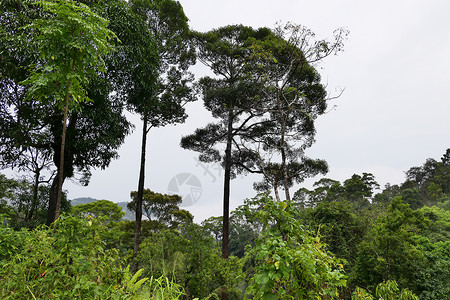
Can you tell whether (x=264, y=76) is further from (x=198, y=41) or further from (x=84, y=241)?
(x=84, y=241)

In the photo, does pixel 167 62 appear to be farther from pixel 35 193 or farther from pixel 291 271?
pixel 291 271

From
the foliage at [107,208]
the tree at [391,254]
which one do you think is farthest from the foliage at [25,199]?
the tree at [391,254]

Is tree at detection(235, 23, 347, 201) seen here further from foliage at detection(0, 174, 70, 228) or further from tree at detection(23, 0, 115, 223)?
foliage at detection(0, 174, 70, 228)

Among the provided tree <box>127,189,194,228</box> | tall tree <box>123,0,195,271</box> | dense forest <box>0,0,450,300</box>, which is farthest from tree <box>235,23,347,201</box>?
tree <box>127,189,194,228</box>

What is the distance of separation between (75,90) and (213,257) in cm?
684

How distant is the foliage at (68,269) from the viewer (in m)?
1.72

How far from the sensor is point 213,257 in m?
8.73

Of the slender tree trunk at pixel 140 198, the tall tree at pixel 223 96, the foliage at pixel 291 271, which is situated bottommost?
the foliage at pixel 291 271

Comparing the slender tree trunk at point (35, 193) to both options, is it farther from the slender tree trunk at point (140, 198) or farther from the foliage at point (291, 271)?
the foliage at point (291, 271)

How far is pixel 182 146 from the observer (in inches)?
465

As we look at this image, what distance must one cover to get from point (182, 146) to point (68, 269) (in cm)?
1002

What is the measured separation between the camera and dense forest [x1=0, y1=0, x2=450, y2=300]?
1.86 meters

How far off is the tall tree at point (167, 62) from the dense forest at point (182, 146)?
0.05 meters

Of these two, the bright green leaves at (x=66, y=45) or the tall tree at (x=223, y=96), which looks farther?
the tall tree at (x=223, y=96)
